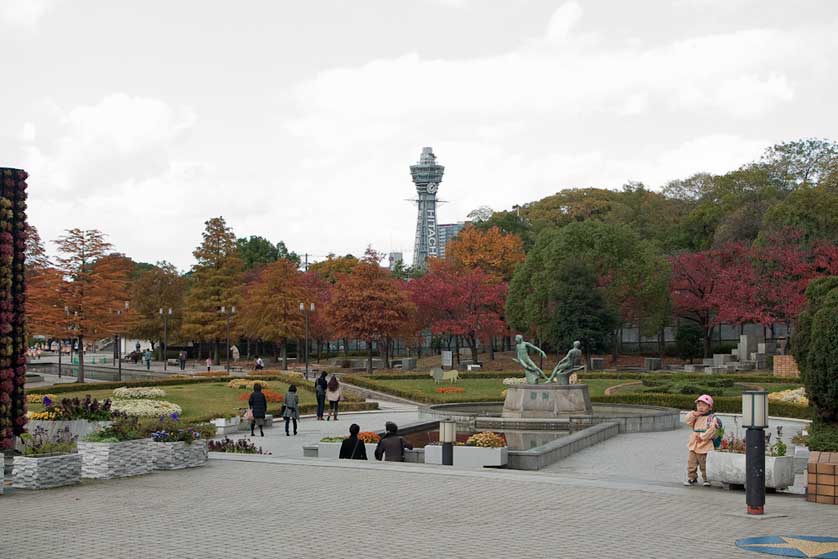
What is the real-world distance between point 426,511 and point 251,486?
3.65 metres

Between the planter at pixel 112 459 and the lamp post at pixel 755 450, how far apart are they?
32.6 ft

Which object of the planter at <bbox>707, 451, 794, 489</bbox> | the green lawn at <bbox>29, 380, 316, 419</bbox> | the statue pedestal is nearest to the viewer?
the planter at <bbox>707, 451, 794, 489</bbox>

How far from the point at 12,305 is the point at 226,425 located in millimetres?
10579

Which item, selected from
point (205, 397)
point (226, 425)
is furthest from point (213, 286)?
point (226, 425)

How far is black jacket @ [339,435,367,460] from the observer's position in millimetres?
19266

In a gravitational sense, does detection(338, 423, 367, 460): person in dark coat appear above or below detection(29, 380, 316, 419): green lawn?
above

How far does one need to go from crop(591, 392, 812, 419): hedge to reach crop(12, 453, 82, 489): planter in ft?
76.2

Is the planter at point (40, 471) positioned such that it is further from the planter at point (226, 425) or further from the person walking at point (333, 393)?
the person walking at point (333, 393)

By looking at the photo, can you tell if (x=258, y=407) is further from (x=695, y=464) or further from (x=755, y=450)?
(x=755, y=450)

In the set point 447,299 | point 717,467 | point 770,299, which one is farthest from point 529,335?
point 717,467

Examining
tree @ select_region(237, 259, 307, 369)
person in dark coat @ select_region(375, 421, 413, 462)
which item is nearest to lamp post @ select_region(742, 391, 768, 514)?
person in dark coat @ select_region(375, 421, 413, 462)

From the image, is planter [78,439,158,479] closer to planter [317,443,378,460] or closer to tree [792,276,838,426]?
planter [317,443,378,460]

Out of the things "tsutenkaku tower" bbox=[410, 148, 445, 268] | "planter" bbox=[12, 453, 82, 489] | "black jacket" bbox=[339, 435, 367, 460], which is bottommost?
"black jacket" bbox=[339, 435, 367, 460]

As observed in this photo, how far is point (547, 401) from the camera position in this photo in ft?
92.3
